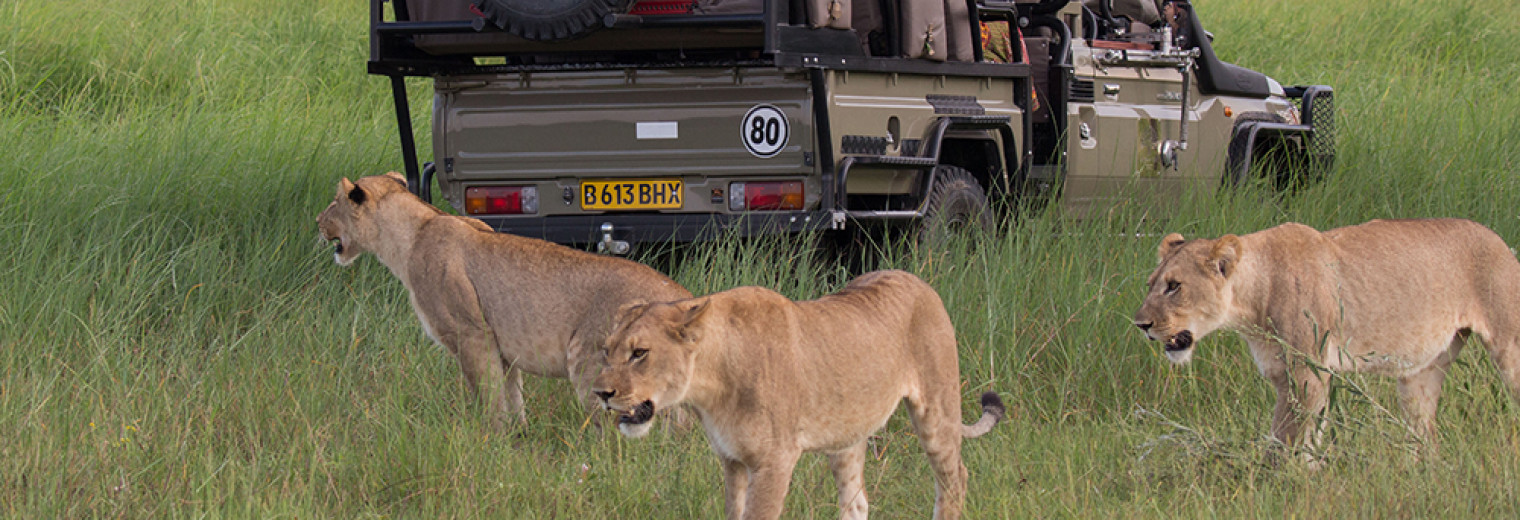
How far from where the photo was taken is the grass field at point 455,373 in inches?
169

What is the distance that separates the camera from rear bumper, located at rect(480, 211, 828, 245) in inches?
260

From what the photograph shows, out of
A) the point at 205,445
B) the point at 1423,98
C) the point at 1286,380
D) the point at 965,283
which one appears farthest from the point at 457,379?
the point at 1423,98

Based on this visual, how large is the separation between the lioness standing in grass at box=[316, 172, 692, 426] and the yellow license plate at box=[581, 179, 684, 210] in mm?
1358

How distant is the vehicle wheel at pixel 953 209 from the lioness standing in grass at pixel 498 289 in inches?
87.8

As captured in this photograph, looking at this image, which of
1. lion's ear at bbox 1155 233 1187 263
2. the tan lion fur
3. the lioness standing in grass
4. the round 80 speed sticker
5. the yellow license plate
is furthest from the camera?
the yellow license plate

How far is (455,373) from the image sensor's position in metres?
5.84

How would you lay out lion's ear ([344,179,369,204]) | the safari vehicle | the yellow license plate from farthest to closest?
the yellow license plate < the safari vehicle < lion's ear ([344,179,369,204])

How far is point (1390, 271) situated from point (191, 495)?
11.4ft

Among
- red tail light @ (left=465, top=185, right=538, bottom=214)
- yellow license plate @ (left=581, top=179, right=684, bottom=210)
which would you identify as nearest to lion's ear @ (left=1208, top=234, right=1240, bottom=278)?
yellow license plate @ (left=581, top=179, right=684, bottom=210)

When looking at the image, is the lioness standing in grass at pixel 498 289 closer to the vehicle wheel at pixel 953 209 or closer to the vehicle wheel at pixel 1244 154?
the vehicle wheel at pixel 953 209

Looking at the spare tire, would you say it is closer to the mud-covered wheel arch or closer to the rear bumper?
the rear bumper

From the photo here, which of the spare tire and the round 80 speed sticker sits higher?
the spare tire

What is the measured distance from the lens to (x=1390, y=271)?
15.2ft

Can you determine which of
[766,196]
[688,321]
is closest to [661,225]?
[766,196]
